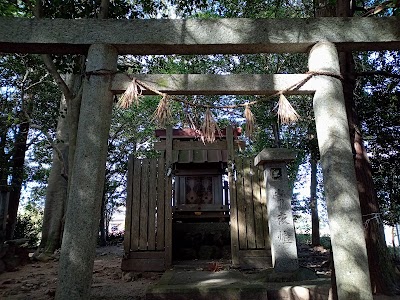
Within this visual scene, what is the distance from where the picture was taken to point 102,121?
291 centimetres

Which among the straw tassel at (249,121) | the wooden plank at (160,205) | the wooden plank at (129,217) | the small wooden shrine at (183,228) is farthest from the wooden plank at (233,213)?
the straw tassel at (249,121)

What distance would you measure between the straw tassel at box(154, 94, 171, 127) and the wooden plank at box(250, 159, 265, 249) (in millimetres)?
3842

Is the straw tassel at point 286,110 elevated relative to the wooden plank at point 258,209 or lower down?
elevated

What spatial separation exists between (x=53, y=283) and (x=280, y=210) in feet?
14.5

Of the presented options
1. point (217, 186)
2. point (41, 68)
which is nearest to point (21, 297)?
point (217, 186)

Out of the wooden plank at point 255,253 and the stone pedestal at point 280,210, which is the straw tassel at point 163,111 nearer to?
the stone pedestal at point 280,210

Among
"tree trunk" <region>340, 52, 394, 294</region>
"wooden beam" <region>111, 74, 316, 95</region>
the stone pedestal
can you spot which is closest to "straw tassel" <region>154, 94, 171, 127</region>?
"wooden beam" <region>111, 74, 316, 95</region>

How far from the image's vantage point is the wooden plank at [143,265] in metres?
5.90

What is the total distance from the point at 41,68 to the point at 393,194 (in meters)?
10.5

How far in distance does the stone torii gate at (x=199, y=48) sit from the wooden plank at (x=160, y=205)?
3.54 m

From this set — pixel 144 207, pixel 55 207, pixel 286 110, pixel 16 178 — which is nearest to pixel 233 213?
pixel 144 207

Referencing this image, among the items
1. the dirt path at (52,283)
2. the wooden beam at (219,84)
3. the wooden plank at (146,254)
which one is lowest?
the dirt path at (52,283)

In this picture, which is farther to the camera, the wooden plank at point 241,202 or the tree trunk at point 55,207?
the tree trunk at point 55,207

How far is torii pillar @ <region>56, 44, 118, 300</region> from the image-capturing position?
Answer: 2.50 meters
